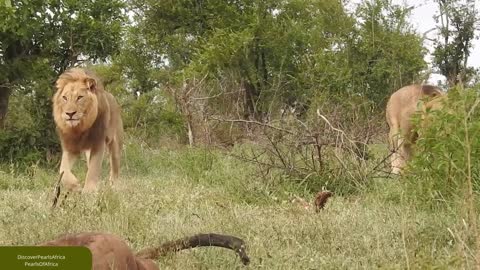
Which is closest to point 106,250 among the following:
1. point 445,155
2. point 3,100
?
point 445,155

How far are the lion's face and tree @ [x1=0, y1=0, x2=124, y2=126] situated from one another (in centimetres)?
290

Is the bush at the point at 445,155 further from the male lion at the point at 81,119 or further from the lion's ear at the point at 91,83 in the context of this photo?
the lion's ear at the point at 91,83

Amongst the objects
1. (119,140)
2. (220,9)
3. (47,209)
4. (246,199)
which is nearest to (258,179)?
(246,199)

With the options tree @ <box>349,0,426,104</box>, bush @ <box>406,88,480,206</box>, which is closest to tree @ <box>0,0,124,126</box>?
bush @ <box>406,88,480,206</box>

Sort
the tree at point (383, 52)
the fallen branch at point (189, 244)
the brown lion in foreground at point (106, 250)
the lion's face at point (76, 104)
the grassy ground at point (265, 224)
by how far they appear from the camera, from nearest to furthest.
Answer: the brown lion in foreground at point (106, 250), the fallen branch at point (189, 244), the grassy ground at point (265, 224), the lion's face at point (76, 104), the tree at point (383, 52)

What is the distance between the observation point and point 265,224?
4.96 m

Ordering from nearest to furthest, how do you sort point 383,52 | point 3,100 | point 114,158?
point 114,158 → point 3,100 → point 383,52

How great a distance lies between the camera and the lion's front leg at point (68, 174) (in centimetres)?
735

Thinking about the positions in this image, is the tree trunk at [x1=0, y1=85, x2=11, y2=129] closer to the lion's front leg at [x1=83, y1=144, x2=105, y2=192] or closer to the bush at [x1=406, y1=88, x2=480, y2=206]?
the lion's front leg at [x1=83, y1=144, x2=105, y2=192]

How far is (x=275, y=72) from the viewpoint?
27.2 metres

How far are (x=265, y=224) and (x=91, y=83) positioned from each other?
3.73m

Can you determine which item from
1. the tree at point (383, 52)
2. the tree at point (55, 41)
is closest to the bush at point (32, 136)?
the tree at point (55, 41)

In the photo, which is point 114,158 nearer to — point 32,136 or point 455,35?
point 32,136

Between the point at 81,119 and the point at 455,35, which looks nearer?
the point at 81,119
